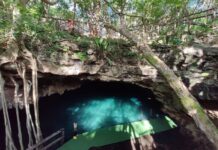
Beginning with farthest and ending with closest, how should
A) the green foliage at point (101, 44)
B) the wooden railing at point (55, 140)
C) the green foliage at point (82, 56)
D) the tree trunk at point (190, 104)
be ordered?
the wooden railing at point (55, 140) < the green foliage at point (101, 44) < the green foliage at point (82, 56) < the tree trunk at point (190, 104)

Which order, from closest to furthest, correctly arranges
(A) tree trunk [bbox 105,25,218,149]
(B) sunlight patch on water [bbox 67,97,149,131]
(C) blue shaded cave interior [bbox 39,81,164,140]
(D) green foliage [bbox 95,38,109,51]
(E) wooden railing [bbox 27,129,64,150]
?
1. (A) tree trunk [bbox 105,25,218,149]
2. (D) green foliage [bbox 95,38,109,51]
3. (E) wooden railing [bbox 27,129,64,150]
4. (C) blue shaded cave interior [bbox 39,81,164,140]
5. (B) sunlight patch on water [bbox 67,97,149,131]

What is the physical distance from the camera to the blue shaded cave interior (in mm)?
5316

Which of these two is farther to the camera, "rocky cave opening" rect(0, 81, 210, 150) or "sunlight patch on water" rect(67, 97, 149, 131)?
"sunlight patch on water" rect(67, 97, 149, 131)

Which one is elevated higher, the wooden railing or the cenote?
the cenote

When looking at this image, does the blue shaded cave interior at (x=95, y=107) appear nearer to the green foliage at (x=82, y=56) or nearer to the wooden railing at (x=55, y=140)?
the wooden railing at (x=55, y=140)

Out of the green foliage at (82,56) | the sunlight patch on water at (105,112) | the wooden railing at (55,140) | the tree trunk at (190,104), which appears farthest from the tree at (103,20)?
the sunlight patch on water at (105,112)

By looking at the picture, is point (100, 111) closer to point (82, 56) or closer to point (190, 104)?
point (82, 56)

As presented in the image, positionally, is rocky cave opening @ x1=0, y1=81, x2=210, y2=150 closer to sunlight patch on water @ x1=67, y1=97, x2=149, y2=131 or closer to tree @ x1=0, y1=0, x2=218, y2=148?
sunlight patch on water @ x1=67, y1=97, x2=149, y2=131

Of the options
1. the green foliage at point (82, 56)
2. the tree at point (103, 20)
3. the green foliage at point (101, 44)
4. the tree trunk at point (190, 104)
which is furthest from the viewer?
the green foliage at point (101, 44)

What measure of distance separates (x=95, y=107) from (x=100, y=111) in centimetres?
14

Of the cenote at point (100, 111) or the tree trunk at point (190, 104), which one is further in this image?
the cenote at point (100, 111)

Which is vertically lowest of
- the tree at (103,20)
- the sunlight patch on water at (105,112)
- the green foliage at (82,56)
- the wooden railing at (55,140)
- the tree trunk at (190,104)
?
the wooden railing at (55,140)

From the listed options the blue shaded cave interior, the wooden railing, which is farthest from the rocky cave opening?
the wooden railing

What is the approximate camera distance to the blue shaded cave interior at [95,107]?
532cm
